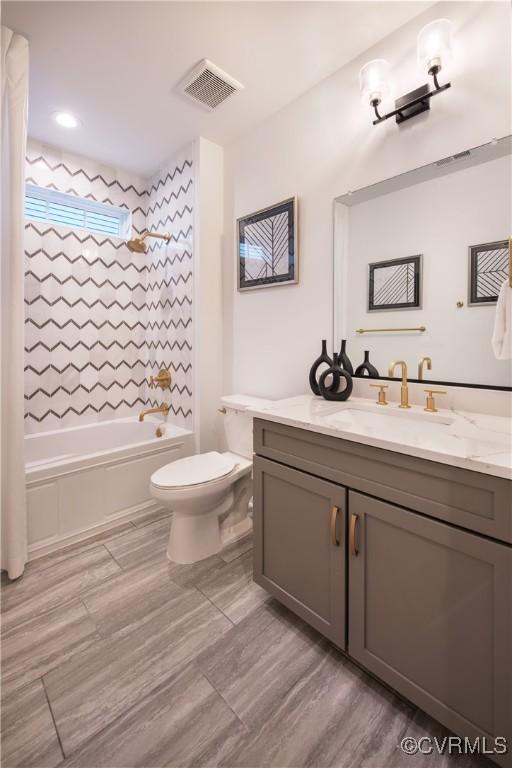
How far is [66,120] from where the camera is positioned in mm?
2283

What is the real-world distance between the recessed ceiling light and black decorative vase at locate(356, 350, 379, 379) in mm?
2451

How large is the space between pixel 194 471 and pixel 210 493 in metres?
0.17

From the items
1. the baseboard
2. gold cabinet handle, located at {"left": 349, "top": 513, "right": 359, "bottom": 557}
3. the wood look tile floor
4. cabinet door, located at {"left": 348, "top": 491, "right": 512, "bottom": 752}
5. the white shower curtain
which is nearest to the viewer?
cabinet door, located at {"left": 348, "top": 491, "right": 512, "bottom": 752}

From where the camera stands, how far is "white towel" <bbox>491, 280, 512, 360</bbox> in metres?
1.24

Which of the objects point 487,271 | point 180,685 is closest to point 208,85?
point 487,271

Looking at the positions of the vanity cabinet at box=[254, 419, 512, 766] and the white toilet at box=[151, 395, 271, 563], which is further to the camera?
the white toilet at box=[151, 395, 271, 563]

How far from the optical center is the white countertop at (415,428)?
912 mm

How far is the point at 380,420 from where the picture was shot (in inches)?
55.9

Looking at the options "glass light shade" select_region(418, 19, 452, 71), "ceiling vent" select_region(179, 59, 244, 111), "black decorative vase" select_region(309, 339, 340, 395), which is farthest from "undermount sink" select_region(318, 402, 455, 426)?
"ceiling vent" select_region(179, 59, 244, 111)

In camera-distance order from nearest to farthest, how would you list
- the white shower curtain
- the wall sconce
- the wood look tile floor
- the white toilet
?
1. the wood look tile floor
2. the wall sconce
3. the white shower curtain
4. the white toilet

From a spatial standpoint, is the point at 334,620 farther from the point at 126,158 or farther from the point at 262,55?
the point at 126,158

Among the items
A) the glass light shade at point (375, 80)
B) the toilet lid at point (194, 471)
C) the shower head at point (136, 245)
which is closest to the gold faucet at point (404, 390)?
the toilet lid at point (194, 471)

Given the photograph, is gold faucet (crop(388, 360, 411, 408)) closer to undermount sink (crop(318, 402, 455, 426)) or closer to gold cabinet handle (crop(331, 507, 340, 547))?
undermount sink (crop(318, 402, 455, 426))

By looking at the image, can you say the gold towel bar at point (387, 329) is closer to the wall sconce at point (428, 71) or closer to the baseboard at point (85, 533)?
the wall sconce at point (428, 71)
